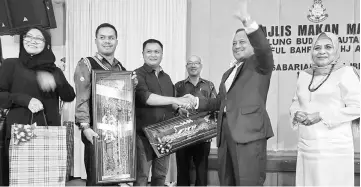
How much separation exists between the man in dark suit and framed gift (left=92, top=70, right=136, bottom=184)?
2.54ft

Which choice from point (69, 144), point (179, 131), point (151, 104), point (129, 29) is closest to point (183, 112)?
point (179, 131)

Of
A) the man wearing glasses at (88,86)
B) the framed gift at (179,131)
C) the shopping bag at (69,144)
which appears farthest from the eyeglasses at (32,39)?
the shopping bag at (69,144)

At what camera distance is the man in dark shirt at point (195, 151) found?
391 centimetres

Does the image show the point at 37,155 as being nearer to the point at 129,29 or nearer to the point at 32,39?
the point at 32,39

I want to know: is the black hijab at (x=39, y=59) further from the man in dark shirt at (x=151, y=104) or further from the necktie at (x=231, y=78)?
the necktie at (x=231, y=78)

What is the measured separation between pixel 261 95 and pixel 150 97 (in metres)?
0.97

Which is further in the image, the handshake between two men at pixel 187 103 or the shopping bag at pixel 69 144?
the shopping bag at pixel 69 144

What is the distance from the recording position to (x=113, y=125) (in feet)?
9.39

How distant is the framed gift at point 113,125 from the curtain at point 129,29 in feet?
7.57

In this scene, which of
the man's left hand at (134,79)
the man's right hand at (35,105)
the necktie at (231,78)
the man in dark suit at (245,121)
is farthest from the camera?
the man's left hand at (134,79)

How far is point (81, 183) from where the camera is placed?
4.92 m

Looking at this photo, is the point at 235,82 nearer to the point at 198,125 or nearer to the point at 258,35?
the point at 258,35

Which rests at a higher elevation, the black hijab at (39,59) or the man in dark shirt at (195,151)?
the black hijab at (39,59)

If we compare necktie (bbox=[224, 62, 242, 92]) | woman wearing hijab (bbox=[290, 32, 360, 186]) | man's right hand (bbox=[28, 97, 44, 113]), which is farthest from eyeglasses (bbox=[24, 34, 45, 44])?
woman wearing hijab (bbox=[290, 32, 360, 186])
